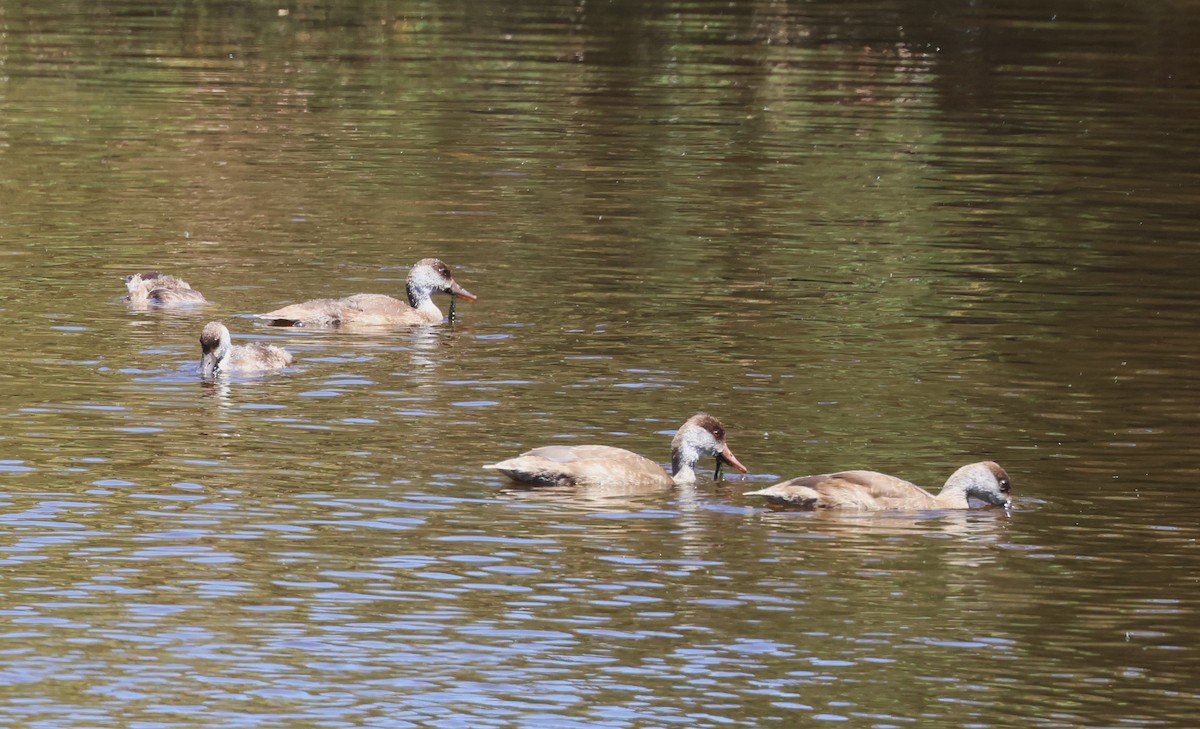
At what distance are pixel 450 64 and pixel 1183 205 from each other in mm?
19660

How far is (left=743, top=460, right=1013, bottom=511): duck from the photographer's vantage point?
53.4ft

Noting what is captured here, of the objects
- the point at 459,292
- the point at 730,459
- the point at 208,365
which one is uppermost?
the point at 459,292

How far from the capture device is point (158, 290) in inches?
912

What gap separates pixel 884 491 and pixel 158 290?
30.9 ft

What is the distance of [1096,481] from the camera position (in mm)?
17391

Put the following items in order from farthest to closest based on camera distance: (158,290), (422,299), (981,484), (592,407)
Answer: (422,299)
(158,290)
(592,407)
(981,484)

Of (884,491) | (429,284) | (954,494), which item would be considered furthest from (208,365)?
(954,494)

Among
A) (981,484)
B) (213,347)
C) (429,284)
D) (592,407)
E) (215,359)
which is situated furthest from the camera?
(429,284)

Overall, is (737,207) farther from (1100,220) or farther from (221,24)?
(221,24)

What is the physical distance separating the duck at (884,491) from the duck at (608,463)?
1.88 ft

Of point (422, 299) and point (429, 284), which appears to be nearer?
point (429, 284)

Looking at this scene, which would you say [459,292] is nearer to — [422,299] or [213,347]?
[422,299]

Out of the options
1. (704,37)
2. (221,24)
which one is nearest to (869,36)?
(704,37)

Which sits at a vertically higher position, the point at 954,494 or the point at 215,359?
the point at 215,359
